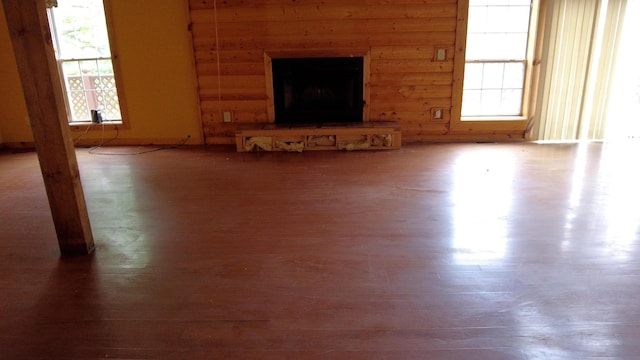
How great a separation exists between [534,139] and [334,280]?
408cm

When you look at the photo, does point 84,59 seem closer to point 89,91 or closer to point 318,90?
point 89,91

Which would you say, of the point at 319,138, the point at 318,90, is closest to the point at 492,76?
the point at 318,90

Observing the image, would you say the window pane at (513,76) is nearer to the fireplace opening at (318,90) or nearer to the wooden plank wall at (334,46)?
the wooden plank wall at (334,46)

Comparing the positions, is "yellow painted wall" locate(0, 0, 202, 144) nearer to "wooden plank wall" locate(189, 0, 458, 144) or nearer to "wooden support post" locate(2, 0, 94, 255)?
"wooden plank wall" locate(189, 0, 458, 144)

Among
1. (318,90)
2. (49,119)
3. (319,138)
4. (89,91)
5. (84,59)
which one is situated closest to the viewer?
(49,119)

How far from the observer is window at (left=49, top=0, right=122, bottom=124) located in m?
5.09

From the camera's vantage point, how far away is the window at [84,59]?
5.09m

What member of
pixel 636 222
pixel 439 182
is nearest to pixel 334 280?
pixel 439 182

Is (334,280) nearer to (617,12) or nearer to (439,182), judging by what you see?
(439,182)

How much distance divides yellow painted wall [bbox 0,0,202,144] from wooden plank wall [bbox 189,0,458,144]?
0.21 metres

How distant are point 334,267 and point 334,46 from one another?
3.39 m

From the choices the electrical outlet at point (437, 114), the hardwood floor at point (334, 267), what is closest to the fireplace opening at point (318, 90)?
the electrical outlet at point (437, 114)

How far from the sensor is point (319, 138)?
489 centimetres

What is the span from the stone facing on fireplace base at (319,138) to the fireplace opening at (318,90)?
0.32m
